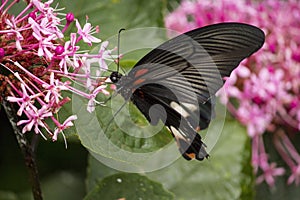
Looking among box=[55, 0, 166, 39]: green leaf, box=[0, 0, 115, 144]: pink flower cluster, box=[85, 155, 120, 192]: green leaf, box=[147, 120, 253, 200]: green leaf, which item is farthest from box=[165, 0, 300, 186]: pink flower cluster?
box=[0, 0, 115, 144]: pink flower cluster

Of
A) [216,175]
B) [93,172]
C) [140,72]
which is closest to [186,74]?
[140,72]

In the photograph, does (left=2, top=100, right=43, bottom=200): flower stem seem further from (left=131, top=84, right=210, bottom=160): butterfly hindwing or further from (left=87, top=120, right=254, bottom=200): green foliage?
(left=87, top=120, right=254, bottom=200): green foliage

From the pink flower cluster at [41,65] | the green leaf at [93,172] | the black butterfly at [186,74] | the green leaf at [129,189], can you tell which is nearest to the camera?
the pink flower cluster at [41,65]

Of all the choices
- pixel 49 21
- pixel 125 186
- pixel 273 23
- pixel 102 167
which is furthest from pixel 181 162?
pixel 49 21

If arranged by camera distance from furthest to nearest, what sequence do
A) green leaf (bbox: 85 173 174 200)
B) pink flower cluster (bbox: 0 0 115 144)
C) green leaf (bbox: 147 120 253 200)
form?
green leaf (bbox: 147 120 253 200) → green leaf (bbox: 85 173 174 200) → pink flower cluster (bbox: 0 0 115 144)

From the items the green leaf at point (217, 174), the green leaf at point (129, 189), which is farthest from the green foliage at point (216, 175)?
the green leaf at point (129, 189)

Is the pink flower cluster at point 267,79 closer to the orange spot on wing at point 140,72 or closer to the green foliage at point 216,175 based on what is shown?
the green foliage at point 216,175

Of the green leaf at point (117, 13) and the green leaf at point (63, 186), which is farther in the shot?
the green leaf at point (63, 186)
